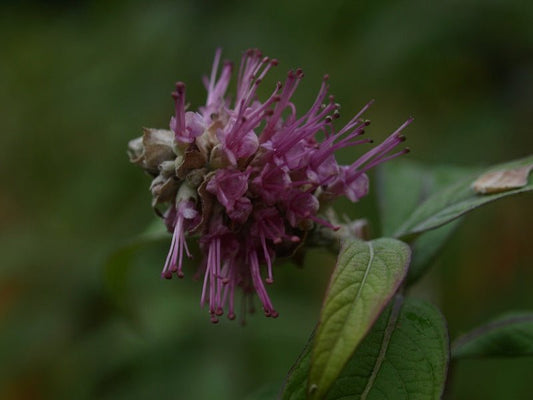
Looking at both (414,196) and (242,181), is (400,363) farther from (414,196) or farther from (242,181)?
(414,196)

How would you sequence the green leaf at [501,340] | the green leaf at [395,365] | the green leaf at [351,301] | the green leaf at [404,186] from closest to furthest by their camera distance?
the green leaf at [351,301], the green leaf at [395,365], the green leaf at [501,340], the green leaf at [404,186]

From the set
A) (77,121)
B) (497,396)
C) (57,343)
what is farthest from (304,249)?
(77,121)

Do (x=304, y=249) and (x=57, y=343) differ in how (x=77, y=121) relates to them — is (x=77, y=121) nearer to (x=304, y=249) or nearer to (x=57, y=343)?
(x=57, y=343)

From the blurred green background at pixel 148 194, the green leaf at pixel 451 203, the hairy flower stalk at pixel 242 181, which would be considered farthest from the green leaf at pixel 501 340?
the blurred green background at pixel 148 194

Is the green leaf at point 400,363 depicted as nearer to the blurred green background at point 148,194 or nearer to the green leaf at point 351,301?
the green leaf at point 351,301

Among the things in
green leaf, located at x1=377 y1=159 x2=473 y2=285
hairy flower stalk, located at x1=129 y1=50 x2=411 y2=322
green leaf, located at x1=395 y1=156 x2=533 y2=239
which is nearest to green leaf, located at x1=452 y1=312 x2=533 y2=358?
green leaf, located at x1=377 y1=159 x2=473 y2=285

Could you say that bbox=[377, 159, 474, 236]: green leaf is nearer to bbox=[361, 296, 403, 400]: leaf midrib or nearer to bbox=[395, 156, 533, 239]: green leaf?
bbox=[395, 156, 533, 239]: green leaf
